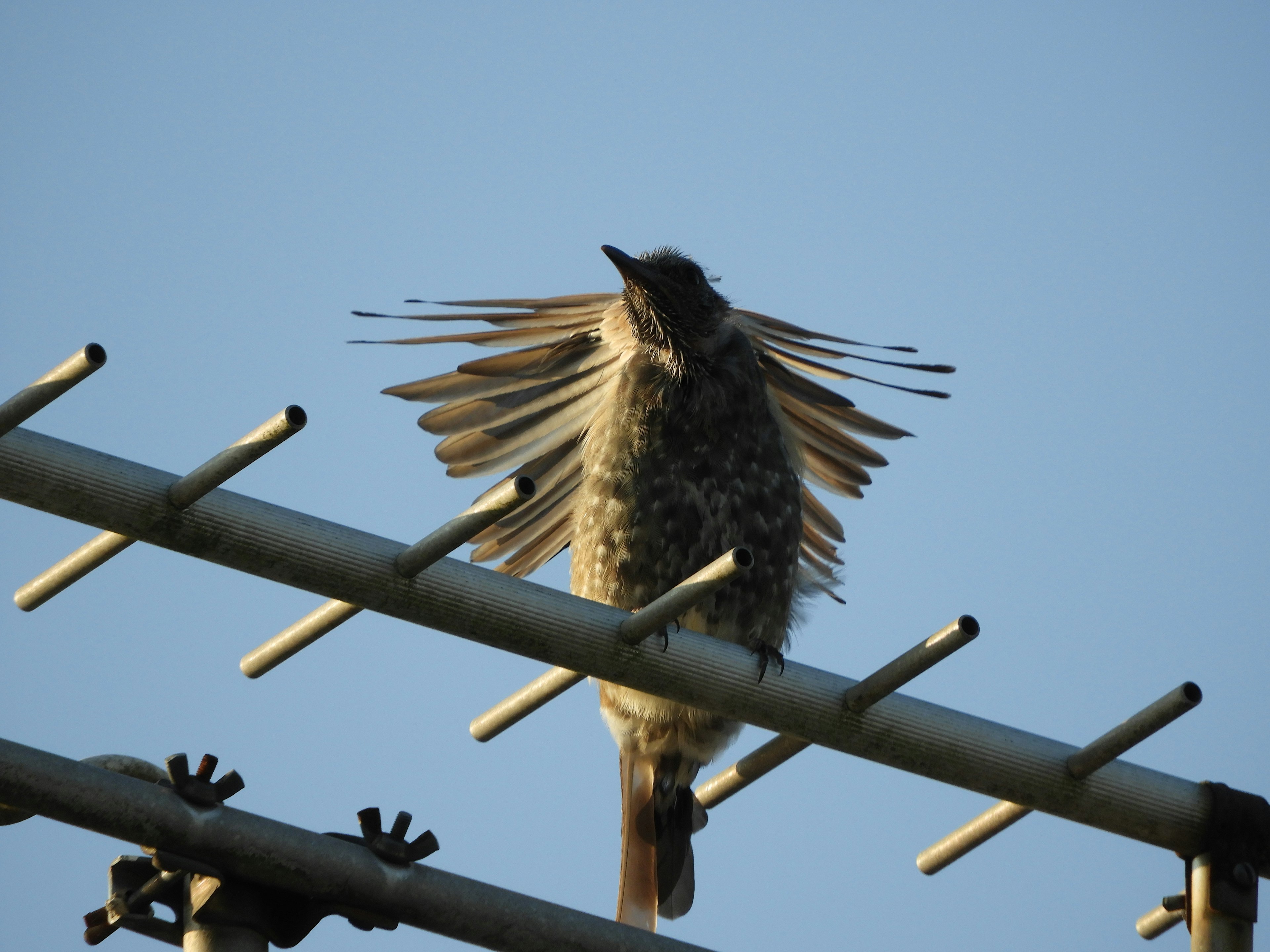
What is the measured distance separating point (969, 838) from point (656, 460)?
2.59 meters

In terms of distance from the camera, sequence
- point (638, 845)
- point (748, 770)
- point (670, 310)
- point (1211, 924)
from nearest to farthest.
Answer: point (1211, 924), point (748, 770), point (638, 845), point (670, 310)

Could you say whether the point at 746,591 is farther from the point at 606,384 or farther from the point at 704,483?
the point at 606,384

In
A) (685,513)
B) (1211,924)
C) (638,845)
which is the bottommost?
(1211,924)

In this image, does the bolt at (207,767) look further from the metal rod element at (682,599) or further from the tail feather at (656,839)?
the tail feather at (656,839)

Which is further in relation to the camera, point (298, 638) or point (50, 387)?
point (298, 638)

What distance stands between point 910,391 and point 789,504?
1.02 m

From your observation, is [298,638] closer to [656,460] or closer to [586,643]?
[586,643]

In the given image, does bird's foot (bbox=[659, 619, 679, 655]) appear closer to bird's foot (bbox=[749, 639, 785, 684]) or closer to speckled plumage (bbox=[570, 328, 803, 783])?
bird's foot (bbox=[749, 639, 785, 684])

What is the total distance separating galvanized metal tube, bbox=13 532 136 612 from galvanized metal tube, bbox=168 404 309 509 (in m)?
0.24

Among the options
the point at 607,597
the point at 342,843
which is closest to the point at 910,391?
the point at 607,597

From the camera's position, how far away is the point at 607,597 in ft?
20.8

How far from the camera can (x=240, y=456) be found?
2906 millimetres

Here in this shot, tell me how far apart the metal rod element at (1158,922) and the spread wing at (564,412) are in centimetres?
243

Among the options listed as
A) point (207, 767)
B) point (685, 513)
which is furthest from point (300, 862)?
point (685, 513)
